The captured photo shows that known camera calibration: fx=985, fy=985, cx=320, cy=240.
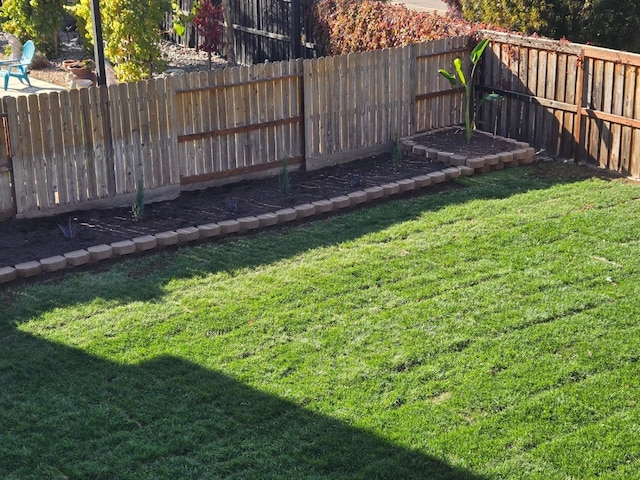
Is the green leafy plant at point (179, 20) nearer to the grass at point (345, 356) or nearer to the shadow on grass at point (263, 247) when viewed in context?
the shadow on grass at point (263, 247)

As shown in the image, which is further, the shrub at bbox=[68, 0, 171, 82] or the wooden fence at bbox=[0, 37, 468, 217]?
the shrub at bbox=[68, 0, 171, 82]

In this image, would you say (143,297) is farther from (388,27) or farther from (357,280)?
(388,27)

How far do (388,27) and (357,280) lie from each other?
28.5 ft

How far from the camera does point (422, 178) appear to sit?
13094 millimetres

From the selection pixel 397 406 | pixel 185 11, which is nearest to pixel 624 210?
pixel 397 406

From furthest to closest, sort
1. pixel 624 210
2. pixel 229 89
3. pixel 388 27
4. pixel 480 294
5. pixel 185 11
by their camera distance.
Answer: pixel 185 11, pixel 388 27, pixel 229 89, pixel 624 210, pixel 480 294

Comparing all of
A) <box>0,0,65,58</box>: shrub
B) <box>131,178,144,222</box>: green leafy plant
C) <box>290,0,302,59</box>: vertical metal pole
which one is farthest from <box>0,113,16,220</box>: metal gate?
<box>0,0,65,58</box>: shrub

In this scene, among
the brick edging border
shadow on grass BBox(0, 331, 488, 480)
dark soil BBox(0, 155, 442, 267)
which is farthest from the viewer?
dark soil BBox(0, 155, 442, 267)

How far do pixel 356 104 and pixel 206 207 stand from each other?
315 cm

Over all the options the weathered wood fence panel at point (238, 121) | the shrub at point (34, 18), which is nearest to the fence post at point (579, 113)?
the weathered wood fence panel at point (238, 121)

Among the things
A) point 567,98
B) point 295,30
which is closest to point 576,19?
point 567,98

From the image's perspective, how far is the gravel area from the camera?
70.2 ft

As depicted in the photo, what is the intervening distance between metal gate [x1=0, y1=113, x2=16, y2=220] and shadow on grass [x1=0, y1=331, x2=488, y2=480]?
11.2 ft

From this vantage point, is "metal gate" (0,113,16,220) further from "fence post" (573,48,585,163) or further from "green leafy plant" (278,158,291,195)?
"fence post" (573,48,585,163)
